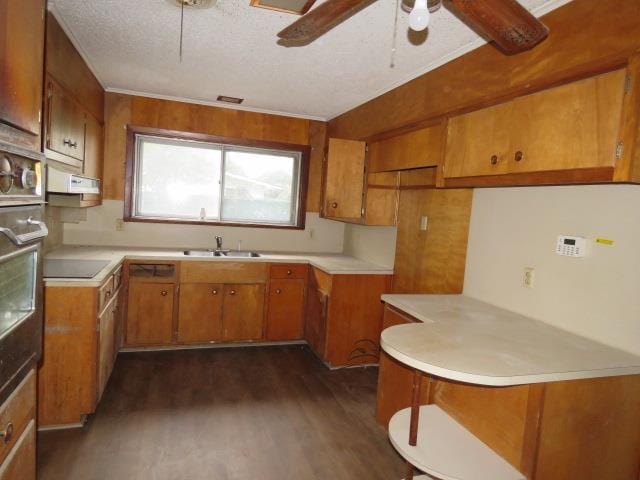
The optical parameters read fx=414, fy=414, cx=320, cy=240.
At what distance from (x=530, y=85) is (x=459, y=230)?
3.60 ft

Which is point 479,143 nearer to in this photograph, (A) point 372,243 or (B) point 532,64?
(B) point 532,64

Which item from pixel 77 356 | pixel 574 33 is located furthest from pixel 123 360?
pixel 574 33

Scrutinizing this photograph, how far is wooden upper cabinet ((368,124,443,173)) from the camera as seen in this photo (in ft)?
8.27

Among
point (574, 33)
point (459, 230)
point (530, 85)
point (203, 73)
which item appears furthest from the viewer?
point (203, 73)

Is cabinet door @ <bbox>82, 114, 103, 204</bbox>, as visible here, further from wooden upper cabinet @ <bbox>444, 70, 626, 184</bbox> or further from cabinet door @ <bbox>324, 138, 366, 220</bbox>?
wooden upper cabinet @ <bbox>444, 70, 626, 184</bbox>

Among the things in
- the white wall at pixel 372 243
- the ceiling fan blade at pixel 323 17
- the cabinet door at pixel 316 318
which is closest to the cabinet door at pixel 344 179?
the white wall at pixel 372 243

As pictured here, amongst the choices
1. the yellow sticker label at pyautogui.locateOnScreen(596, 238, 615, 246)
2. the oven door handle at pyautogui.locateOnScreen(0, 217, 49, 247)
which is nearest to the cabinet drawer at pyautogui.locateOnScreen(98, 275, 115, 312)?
the oven door handle at pyautogui.locateOnScreen(0, 217, 49, 247)

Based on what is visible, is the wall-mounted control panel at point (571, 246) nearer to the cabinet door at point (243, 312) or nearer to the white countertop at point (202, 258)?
the white countertop at point (202, 258)

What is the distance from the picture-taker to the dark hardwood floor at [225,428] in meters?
2.12

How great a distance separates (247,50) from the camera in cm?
257

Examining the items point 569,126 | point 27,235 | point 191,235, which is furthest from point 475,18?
point 191,235

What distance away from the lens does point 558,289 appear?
79.5 inches

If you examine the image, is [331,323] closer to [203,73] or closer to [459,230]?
[459,230]

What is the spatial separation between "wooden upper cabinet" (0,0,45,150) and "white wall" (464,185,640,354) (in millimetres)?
2198
